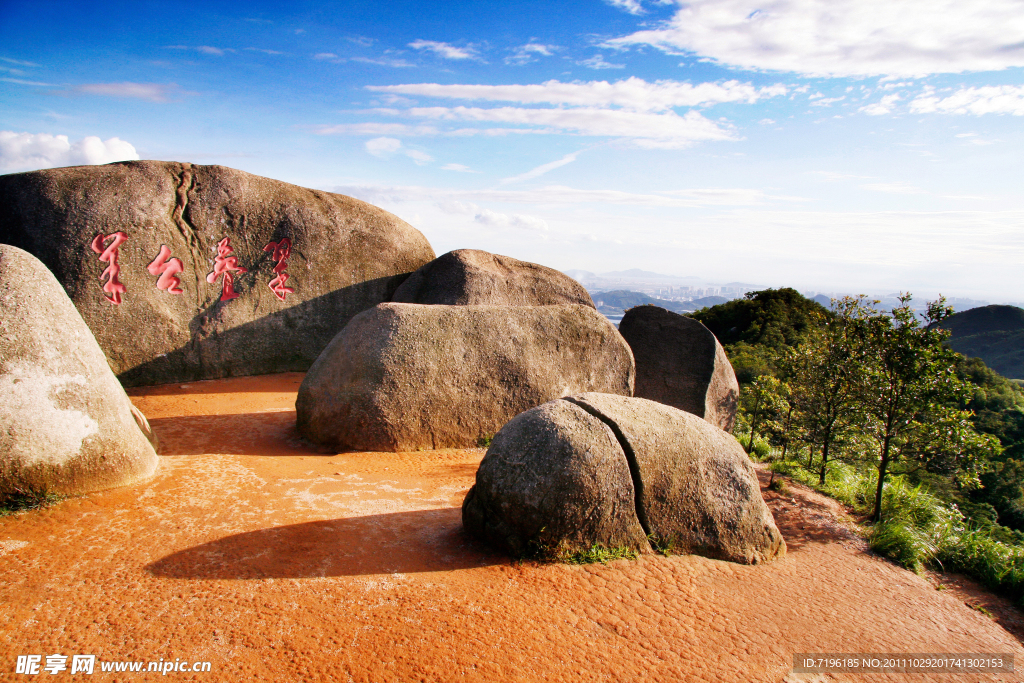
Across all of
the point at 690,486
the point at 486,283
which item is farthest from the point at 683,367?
the point at 690,486

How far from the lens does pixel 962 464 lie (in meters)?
7.48

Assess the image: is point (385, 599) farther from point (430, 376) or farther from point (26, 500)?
point (430, 376)

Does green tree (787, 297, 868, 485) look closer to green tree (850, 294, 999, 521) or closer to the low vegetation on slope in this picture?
the low vegetation on slope

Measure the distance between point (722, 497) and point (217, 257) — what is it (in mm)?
10172

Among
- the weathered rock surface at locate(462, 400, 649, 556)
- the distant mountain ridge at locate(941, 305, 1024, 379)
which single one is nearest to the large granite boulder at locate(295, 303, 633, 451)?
the weathered rock surface at locate(462, 400, 649, 556)

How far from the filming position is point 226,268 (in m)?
11.0

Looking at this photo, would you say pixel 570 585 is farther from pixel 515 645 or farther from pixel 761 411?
pixel 761 411

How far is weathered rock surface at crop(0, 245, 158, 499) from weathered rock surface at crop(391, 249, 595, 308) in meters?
6.55

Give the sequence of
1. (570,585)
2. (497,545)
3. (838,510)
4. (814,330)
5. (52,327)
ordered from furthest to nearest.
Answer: (814,330), (838,510), (52,327), (497,545), (570,585)

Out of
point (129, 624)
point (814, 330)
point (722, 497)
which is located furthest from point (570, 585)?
point (814, 330)

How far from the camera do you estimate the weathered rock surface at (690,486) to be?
16.4ft

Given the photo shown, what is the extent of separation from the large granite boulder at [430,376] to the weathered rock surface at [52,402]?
7.67ft

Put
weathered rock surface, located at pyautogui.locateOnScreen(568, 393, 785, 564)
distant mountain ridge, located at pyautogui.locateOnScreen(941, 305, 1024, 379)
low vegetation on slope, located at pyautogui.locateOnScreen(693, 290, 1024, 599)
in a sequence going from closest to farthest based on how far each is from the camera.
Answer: weathered rock surface, located at pyautogui.locateOnScreen(568, 393, 785, 564) < low vegetation on slope, located at pyautogui.locateOnScreen(693, 290, 1024, 599) < distant mountain ridge, located at pyautogui.locateOnScreen(941, 305, 1024, 379)

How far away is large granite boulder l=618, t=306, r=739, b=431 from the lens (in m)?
10.6
